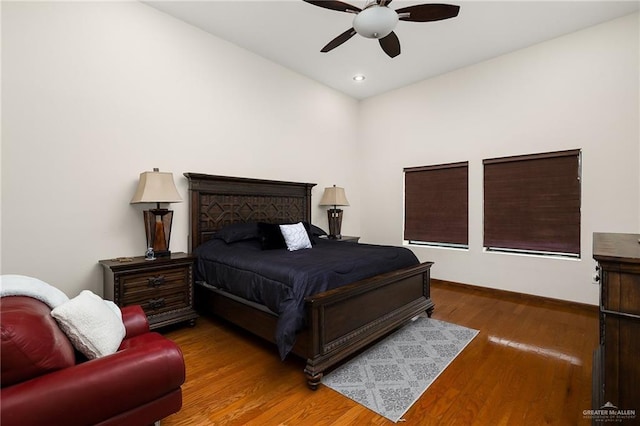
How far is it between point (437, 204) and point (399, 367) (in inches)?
122

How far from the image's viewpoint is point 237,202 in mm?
3844

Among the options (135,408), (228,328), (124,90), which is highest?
(124,90)

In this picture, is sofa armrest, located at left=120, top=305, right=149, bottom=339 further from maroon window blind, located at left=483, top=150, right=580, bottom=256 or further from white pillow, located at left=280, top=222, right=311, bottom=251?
maroon window blind, located at left=483, top=150, right=580, bottom=256

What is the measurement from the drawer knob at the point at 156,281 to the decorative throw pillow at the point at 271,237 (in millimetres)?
1022

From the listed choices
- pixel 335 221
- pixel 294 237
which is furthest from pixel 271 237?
pixel 335 221

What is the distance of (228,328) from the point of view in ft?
10.0

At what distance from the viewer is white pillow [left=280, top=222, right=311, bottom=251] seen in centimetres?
342

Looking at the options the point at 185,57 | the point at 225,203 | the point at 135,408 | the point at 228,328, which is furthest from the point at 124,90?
the point at 135,408

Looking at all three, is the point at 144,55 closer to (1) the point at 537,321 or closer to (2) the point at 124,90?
(2) the point at 124,90

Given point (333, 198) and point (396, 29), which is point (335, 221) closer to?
point (333, 198)

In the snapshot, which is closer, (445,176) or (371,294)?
(371,294)

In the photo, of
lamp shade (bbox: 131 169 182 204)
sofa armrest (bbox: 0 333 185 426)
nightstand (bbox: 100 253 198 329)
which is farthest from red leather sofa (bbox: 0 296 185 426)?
lamp shade (bbox: 131 169 182 204)

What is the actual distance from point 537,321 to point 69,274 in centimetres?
462

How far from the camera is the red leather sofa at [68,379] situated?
100 centimetres
